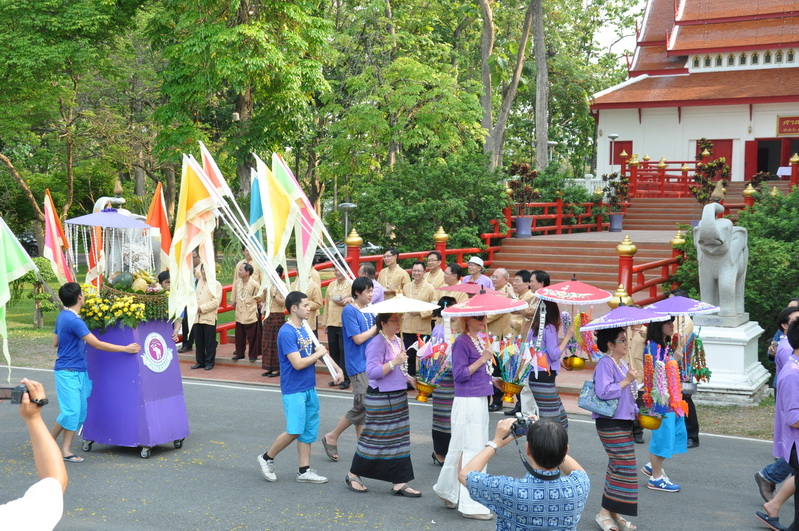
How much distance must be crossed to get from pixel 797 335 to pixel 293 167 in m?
32.5

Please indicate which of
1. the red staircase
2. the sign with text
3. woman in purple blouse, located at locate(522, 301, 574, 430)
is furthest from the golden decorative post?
the sign with text

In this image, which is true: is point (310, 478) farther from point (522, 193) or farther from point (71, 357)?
point (522, 193)

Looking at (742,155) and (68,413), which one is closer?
(68,413)

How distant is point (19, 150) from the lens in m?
32.7

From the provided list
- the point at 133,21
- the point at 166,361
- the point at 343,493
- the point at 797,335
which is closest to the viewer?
the point at 797,335

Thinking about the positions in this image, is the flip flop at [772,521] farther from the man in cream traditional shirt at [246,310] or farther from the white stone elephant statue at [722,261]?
the man in cream traditional shirt at [246,310]

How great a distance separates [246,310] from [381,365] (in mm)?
7010

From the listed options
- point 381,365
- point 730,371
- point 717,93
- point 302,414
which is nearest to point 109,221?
point 302,414

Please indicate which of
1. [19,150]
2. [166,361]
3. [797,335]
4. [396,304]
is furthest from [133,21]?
[797,335]

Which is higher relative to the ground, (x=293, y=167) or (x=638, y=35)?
(x=638, y=35)

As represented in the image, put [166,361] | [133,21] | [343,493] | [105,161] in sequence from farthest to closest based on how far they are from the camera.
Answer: [105,161] → [133,21] → [166,361] → [343,493]

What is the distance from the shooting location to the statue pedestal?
38.3ft

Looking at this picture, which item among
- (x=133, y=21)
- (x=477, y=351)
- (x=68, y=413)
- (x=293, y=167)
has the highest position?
(x=133, y=21)

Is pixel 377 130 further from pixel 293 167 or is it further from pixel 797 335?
pixel 797 335
